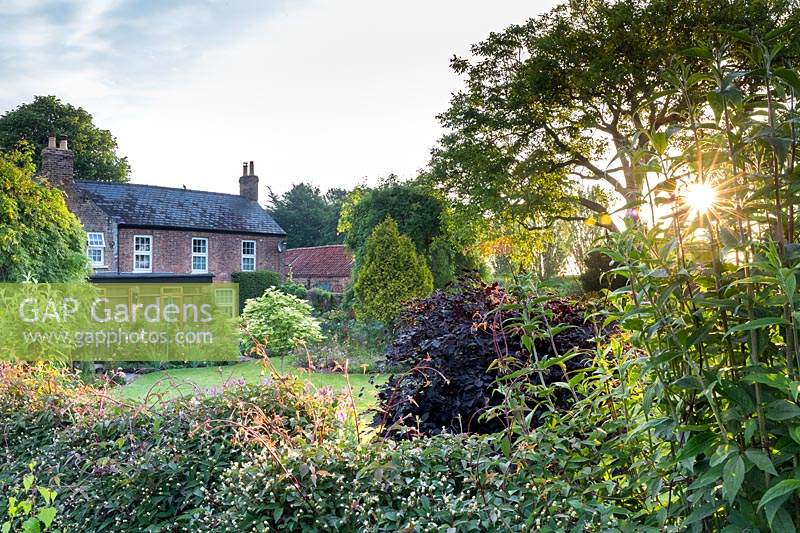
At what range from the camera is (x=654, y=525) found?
5.64 feet

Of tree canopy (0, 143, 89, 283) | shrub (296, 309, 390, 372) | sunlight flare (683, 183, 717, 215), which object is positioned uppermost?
tree canopy (0, 143, 89, 283)

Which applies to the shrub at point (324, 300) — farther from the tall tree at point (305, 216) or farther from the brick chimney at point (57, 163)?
the tall tree at point (305, 216)

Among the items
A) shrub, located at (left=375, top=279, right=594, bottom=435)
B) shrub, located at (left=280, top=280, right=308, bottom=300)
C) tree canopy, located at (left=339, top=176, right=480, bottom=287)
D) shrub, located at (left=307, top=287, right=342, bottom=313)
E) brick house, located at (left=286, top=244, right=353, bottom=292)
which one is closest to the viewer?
shrub, located at (left=375, top=279, right=594, bottom=435)

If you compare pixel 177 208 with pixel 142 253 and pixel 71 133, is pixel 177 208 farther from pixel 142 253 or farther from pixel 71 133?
pixel 71 133

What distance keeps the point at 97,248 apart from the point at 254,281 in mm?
5968

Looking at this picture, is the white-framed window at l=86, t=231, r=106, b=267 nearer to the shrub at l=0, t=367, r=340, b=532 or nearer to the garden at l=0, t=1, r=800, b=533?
the garden at l=0, t=1, r=800, b=533

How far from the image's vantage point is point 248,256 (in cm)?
2598

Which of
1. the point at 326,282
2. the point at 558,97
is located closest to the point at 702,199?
the point at 558,97

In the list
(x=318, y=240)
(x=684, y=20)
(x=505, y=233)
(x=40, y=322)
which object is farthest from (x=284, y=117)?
(x=318, y=240)

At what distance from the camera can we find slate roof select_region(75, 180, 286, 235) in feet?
75.8

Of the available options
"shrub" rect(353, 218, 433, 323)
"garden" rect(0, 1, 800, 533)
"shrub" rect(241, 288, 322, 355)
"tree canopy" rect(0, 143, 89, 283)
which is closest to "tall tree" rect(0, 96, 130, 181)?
"shrub" rect(353, 218, 433, 323)

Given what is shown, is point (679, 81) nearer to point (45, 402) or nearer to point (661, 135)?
point (661, 135)

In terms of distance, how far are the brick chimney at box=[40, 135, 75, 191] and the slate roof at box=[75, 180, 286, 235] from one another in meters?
0.94

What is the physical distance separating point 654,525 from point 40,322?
7.43 metres
